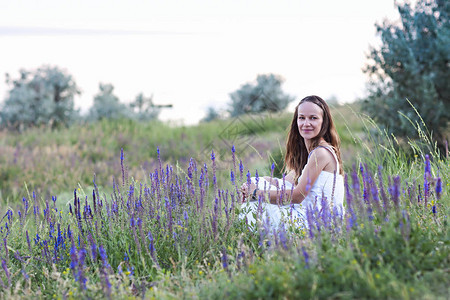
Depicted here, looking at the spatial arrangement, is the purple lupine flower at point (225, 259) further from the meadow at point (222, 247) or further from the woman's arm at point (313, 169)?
the woman's arm at point (313, 169)

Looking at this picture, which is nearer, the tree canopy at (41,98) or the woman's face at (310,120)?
the woman's face at (310,120)

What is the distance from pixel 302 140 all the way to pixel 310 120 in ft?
1.41

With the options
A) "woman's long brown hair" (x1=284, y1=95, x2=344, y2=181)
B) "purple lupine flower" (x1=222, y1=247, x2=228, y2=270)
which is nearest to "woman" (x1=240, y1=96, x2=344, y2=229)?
"woman's long brown hair" (x1=284, y1=95, x2=344, y2=181)

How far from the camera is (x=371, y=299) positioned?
2080 mm

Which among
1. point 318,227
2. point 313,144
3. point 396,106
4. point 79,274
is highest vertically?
point 396,106

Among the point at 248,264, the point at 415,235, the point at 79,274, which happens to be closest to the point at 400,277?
the point at 415,235

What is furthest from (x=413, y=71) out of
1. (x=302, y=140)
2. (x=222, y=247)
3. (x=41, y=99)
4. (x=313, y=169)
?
(x=41, y=99)

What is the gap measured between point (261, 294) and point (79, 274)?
1.07m

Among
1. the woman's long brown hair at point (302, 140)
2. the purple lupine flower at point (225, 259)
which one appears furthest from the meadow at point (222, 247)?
the woman's long brown hair at point (302, 140)

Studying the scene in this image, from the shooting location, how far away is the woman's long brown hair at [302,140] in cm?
406

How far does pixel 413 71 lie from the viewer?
8250 mm

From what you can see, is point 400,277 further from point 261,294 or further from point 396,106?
point 396,106

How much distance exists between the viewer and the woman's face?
3955mm

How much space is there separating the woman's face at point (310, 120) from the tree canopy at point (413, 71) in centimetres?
453
